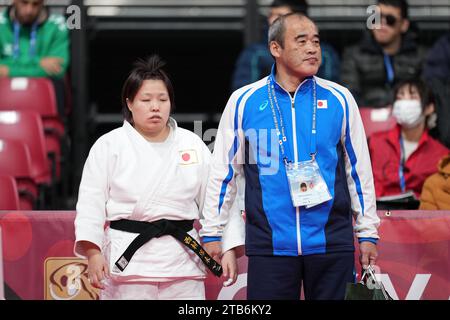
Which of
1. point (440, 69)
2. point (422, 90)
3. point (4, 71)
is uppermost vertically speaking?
point (4, 71)

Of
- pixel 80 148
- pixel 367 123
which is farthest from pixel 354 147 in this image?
pixel 80 148

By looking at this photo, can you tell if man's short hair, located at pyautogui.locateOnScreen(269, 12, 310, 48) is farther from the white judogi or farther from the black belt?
the black belt

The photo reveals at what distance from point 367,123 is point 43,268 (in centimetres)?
345

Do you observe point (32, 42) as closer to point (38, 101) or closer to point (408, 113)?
point (38, 101)

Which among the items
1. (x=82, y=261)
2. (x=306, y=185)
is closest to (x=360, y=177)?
(x=306, y=185)

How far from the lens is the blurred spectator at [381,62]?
28.2ft

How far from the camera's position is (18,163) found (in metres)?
7.47

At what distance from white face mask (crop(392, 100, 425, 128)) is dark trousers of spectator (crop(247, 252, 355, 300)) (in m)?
2.64

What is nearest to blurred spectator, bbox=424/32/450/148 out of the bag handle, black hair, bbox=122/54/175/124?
the bag handle

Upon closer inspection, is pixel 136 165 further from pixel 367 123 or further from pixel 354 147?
pixel 367 123

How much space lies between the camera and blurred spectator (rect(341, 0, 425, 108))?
8.59 meters

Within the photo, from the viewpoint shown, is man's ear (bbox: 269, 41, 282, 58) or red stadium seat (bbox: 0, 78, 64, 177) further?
red stadium seat (bbox: 0, 78, 64, 177)

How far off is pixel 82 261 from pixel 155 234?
0.96 meters

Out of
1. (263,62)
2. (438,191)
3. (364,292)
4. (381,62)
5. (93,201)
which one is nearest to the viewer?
(364,292)
